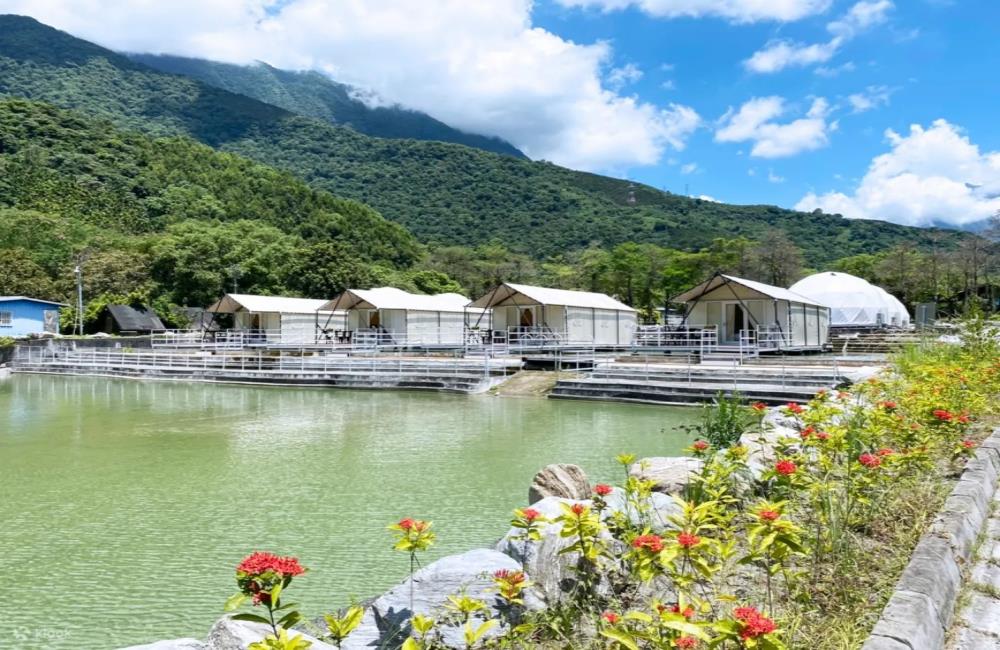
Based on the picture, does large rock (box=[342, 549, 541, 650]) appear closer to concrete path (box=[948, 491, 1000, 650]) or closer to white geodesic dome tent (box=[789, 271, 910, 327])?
concrete path (box=[948, 491, 1000, 650])

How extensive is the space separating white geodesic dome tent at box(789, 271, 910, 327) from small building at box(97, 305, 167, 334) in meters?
39.0

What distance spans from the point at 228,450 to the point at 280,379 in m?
12.5

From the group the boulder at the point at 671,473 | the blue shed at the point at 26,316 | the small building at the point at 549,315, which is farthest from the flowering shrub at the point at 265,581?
the blue shed at the point at 26,316

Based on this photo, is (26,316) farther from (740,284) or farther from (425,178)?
(425,178)

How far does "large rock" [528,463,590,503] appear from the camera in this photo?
4.95m

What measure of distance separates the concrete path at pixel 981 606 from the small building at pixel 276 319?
31518 mm

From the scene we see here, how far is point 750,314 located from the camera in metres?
24.0

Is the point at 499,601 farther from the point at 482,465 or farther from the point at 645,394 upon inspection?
the point at 645,394

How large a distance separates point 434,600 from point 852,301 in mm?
36556

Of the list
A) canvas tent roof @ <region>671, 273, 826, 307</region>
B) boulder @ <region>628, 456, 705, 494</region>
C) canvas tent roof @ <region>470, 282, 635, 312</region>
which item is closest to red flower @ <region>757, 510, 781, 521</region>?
boulder @ <region>628, 456, 705, 494</region>

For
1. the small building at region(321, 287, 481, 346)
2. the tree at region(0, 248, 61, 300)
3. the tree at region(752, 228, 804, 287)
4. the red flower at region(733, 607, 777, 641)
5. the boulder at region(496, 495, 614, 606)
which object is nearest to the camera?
the red flower at region(733, 607, 777, 641)

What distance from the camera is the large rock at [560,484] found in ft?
16.2

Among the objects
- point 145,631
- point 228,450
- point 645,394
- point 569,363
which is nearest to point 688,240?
point 569,363

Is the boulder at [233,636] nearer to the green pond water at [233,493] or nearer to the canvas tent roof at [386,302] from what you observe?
the green pond water at [233,493]
